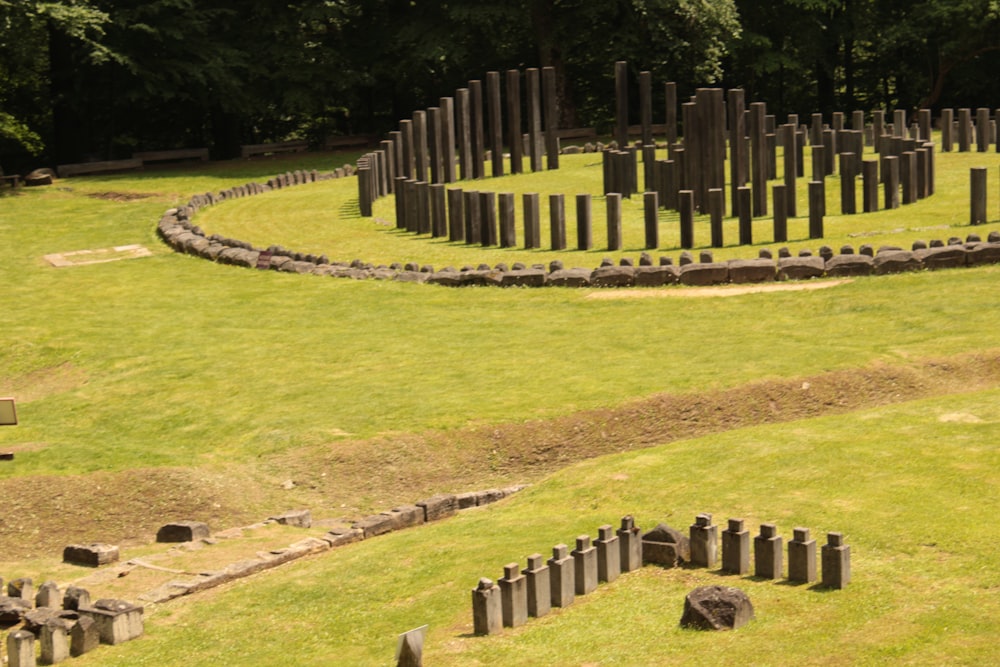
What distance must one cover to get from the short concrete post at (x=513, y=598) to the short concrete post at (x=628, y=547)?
3.78 feet

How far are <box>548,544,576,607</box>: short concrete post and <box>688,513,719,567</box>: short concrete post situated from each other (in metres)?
1.17

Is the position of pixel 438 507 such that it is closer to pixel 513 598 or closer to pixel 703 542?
pixel 703 542

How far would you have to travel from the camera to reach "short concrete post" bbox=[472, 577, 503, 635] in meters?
11.5

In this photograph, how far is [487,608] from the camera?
1145cm

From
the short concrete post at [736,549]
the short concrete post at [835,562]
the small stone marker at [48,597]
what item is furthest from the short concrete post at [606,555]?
the small stone marker at [48,597]

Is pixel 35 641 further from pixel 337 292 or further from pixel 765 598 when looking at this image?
pixel 337 292

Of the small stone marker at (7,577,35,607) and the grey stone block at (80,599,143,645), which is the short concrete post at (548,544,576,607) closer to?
the grey stone block at (80,599,143,645)

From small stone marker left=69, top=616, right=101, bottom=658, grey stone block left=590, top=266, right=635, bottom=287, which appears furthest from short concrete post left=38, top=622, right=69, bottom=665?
grey stone block left=590, top=266, right=635, bottom=287

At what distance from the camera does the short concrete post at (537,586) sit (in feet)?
38.3

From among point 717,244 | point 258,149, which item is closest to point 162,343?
point 717,244

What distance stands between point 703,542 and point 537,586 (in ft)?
5.21

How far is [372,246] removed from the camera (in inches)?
1204

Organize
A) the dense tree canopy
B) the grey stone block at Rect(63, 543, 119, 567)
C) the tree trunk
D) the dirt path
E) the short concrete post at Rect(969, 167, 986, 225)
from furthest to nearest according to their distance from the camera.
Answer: the tree trunk → the dense tree canopy → the short concrete post at Rect(969, 167, 986, 225) → the dirt path → the grey stone block at Rect(63, 543, 119, 567)

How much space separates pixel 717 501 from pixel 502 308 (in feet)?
34.2
